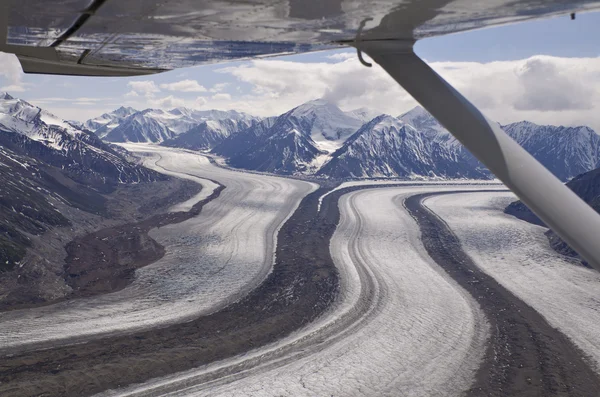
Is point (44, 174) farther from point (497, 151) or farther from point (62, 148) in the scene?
point (497, 151)

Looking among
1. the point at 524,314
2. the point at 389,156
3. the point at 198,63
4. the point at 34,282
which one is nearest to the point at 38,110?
the point at 34,282

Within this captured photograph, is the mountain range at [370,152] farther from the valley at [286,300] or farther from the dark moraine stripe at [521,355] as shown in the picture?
the dark moraine stripe at [521,355]

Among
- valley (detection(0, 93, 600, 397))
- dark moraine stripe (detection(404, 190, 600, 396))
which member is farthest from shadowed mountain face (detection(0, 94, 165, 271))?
dark moraine stripe (detection(404, 190, 600, 396))

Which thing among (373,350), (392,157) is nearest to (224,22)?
(373,350)

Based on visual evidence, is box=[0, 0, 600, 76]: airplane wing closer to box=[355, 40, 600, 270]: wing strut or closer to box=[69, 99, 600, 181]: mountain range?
box=[355, 40, 600, 270]: wing strut

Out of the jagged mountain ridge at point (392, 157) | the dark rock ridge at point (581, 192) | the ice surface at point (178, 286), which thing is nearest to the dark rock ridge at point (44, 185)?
the ice surface at point (178, 286)
